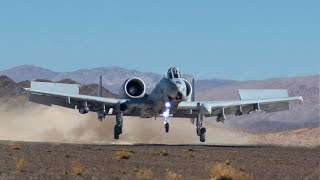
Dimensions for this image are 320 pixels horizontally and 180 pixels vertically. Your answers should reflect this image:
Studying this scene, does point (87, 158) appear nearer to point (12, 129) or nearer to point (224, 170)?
point (224, 170)

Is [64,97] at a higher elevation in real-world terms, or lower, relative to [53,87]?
lower

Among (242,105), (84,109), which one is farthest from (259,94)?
(84,109)

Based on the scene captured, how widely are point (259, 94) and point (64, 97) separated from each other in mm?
16138

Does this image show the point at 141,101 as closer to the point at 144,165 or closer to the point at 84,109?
the point at 84,109

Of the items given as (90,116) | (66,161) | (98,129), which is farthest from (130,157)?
(90,116)

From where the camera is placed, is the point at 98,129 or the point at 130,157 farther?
the point at 98,129

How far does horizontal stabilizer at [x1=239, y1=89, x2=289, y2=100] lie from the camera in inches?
2335

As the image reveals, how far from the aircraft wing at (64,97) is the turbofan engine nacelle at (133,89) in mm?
870

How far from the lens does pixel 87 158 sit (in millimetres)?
34094

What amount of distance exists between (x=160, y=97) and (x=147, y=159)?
1591 centimetres

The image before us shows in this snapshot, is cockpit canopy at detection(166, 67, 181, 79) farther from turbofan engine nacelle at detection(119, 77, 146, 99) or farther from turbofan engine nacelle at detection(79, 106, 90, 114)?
turbofan engine nacelle at detection(79, 106, 90, 114)

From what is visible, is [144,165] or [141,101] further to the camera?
[141,101]

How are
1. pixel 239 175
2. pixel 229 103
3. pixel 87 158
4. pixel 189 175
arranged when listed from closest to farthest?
pixel 239 175, pixel 189 175, pixel 87 158, pixel 229 103

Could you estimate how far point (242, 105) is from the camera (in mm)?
58031
